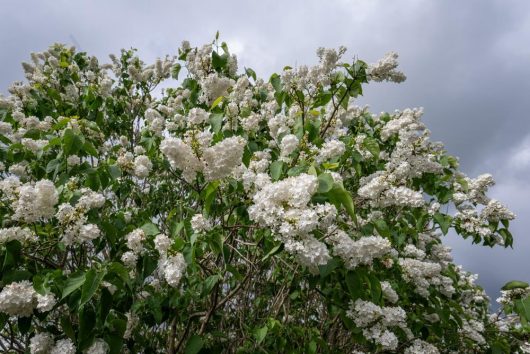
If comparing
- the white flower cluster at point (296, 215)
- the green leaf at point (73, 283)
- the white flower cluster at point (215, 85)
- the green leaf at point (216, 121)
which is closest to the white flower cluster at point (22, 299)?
the green leaf at point (73, 283)

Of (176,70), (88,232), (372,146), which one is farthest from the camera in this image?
(176,70)

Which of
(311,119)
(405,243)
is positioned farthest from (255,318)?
(311,119)

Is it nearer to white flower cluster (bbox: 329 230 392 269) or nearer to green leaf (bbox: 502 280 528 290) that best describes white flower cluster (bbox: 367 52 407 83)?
white flower cluster (bbox: 329 230 392 269)

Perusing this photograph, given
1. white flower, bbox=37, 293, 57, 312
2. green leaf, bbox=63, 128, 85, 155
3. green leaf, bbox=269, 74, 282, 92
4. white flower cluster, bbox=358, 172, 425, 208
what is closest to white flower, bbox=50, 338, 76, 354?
white flower, bbox=37, 293, 57, 312

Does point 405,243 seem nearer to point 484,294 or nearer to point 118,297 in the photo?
point 118,297

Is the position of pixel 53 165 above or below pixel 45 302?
above

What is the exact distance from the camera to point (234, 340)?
316 cm

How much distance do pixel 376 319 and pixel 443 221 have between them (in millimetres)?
1539

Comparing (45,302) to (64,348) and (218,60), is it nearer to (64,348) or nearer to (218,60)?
(64,348)

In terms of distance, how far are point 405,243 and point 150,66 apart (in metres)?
4.08

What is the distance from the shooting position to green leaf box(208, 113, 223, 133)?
2583 mm

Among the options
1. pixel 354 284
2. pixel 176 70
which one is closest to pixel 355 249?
pixel 354 284

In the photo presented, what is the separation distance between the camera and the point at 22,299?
74.8 inches

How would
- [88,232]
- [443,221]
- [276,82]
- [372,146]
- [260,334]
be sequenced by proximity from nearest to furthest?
[88,232], [260,334], [276,82], [372,146], [443,221]
